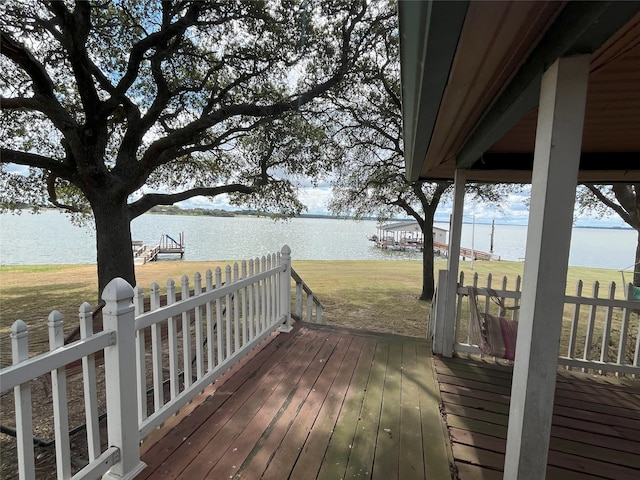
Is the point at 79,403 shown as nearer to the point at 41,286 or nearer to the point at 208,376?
the point at 208,376

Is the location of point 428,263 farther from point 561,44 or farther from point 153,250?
point 153,250

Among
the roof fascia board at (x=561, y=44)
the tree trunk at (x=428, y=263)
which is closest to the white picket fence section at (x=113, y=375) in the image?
the roof fascia board at (x=561, y=44)

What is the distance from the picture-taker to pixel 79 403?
3547 mm

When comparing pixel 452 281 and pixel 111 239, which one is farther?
pixel 111 239

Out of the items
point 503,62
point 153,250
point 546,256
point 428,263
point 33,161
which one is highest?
point 33,161

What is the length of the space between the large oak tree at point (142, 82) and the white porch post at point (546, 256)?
5.74 metres

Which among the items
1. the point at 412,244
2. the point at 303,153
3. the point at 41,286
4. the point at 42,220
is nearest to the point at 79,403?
the point at 303,153

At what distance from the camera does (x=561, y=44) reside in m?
1.08

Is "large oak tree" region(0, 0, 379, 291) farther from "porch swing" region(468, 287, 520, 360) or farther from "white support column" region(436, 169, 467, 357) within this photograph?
"porch swing" region(468, 287, 520, 360)

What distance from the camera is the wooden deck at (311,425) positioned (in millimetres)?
1851

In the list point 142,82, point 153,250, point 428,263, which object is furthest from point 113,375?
point 153,250

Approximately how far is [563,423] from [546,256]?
1.90 metres

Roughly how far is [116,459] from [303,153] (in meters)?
7.56

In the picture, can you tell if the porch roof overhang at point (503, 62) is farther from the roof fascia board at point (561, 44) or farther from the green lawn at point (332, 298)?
the green lawn at point (332, 298)
